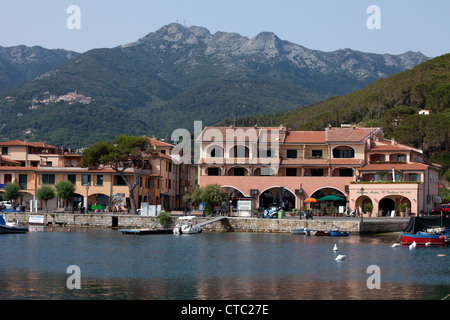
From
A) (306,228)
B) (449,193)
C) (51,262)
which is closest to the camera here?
(51,262)

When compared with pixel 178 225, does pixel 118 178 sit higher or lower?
higher

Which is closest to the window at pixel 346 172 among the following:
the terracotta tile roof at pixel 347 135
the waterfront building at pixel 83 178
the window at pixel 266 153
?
the terracotta tile roof at pixel 347 135

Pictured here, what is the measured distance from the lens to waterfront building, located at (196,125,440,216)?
66.9 m

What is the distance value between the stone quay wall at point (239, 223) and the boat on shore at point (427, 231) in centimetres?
364

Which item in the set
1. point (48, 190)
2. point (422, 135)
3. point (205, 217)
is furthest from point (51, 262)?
point (422, 135)

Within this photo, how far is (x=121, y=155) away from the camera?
2739 inches

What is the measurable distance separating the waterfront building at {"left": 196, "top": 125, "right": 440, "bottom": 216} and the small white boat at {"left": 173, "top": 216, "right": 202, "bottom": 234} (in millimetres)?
7326

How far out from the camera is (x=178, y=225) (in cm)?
6066

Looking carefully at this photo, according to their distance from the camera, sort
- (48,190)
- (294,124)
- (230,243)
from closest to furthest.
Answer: (230,243) → (48,190) → (294,124)

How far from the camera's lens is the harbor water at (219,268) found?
29391mm

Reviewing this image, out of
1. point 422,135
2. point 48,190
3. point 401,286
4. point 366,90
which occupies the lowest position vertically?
point 401,286

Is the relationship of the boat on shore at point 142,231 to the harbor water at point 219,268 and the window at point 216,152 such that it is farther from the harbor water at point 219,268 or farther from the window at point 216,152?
the window at point 216,152
